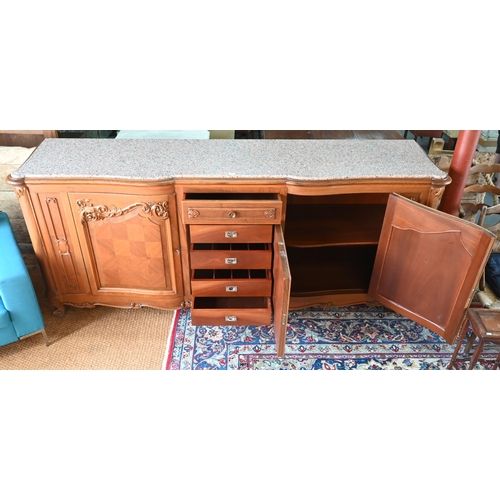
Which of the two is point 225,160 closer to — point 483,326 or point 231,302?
point 231,302

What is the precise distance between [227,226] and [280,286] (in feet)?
0.97

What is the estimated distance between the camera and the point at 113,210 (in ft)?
5.37

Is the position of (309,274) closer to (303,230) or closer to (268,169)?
(303,230)

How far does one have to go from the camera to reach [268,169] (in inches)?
64.0

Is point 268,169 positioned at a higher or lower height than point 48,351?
higher

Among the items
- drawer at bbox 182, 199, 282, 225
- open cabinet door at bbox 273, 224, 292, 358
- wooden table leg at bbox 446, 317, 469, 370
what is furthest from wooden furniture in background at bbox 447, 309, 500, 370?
drawer at bbox 182, 199, 282, 225

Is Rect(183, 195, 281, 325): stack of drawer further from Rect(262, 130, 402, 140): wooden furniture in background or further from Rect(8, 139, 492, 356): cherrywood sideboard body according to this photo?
Rect(262, 130, 402, 140): wooden furniture in background

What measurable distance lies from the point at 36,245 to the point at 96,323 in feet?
1.36

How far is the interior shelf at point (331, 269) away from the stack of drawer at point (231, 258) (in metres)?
0.22

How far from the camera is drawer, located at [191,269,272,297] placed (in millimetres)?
1733

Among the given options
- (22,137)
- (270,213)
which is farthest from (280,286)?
(22,137)

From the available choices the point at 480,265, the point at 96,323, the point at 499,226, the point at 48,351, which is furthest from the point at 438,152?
the point at 48,351

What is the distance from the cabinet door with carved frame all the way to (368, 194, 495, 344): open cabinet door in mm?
801

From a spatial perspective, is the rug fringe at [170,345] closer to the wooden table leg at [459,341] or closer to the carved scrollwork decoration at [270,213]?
the carved scrollwork decoration at [270,213]
